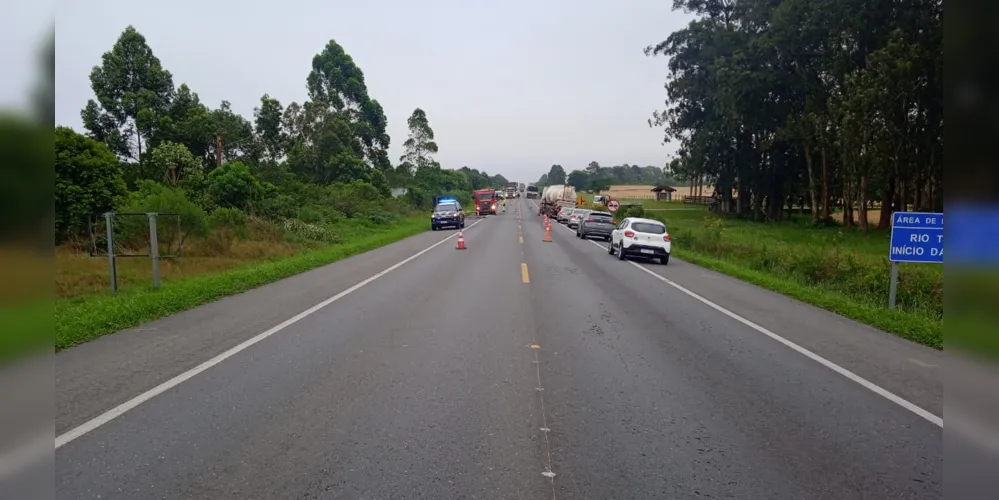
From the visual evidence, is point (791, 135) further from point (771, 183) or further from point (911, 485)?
point (911, 485)

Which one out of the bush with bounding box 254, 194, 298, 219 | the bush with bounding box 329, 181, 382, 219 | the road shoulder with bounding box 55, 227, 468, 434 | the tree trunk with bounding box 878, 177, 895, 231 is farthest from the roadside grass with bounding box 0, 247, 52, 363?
the tree trunk with bounding box 878, 177, 895, 231

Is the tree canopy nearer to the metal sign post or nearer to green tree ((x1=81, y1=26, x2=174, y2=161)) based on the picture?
green tree ((x1=81, y1=26, x2=174, y2=161))

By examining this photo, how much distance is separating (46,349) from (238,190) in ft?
84.4

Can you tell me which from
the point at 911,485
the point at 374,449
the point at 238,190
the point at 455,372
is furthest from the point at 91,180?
the point at 911,485

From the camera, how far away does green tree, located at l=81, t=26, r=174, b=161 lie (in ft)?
108

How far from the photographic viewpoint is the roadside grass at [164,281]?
30.7ft

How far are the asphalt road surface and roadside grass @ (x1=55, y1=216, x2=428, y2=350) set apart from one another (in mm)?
575

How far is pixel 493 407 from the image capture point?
567 centimetres

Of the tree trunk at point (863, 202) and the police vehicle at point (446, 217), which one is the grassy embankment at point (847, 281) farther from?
the police vehicle at point (446, 217)

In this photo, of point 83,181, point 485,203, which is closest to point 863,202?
point 485,203

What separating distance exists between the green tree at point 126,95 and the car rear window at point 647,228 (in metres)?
26.1

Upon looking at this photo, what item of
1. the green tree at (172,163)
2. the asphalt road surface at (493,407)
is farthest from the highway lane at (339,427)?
the green tree at (172,163)

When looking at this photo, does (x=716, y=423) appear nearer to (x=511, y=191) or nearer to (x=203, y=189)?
(x=203, y=189)

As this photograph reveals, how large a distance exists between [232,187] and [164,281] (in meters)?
12.6
